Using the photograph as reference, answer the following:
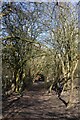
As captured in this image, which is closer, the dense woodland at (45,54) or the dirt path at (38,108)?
the dense woodland at (45,54)

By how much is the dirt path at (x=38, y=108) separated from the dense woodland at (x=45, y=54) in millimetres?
101

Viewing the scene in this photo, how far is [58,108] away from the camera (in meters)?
3.27

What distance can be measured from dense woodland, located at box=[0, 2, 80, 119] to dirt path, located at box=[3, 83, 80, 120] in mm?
101

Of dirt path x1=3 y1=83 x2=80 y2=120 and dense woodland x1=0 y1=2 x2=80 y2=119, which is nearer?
dense woodland x1=0 y1=2 x2=80 y2=119

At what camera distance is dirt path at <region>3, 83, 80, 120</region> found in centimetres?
303

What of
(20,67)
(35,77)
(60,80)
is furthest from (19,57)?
(60,80)

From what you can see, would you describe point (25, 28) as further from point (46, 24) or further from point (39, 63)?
point (39, 63)

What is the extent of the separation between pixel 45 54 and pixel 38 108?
0.77m

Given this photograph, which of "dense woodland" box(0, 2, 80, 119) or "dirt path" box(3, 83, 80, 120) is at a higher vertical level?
"dense woodland" box(0, 2, 80, 119)

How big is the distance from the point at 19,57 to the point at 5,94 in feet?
1.68

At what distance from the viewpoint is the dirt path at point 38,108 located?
303cm

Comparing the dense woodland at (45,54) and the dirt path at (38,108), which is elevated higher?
the dense woodland at (45,54)

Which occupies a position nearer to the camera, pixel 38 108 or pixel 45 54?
pixel 45 54

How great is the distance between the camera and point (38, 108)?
3.17 metres
